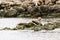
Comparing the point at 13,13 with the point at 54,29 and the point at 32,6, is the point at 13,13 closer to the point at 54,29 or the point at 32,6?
the point at 32,6

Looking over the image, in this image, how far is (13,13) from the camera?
2055 inches

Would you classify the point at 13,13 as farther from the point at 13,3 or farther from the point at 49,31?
the point at 49,31

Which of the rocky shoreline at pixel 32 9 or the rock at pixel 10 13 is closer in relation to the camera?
the rocky shoreline at pixel 32 9

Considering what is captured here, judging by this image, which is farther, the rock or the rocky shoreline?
the rock

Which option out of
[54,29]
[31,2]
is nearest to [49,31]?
[54,29]

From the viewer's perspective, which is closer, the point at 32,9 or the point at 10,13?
the point at 32,9

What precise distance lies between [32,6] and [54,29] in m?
20.8

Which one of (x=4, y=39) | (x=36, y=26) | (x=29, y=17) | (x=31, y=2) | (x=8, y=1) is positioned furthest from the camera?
(x=8, y=1)

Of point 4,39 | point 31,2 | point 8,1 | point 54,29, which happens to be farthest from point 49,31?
point 8,1

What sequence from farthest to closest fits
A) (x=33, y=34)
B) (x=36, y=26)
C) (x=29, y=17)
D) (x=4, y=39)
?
(x=29, y=17)
(x=36, y=26)
(x=33, y=34)
(x=4, y=39)

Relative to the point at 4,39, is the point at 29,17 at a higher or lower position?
lower

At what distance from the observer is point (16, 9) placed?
53.4 metres

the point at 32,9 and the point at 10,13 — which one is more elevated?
the point at 32,9

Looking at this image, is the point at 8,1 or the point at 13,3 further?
the point at 8,1
